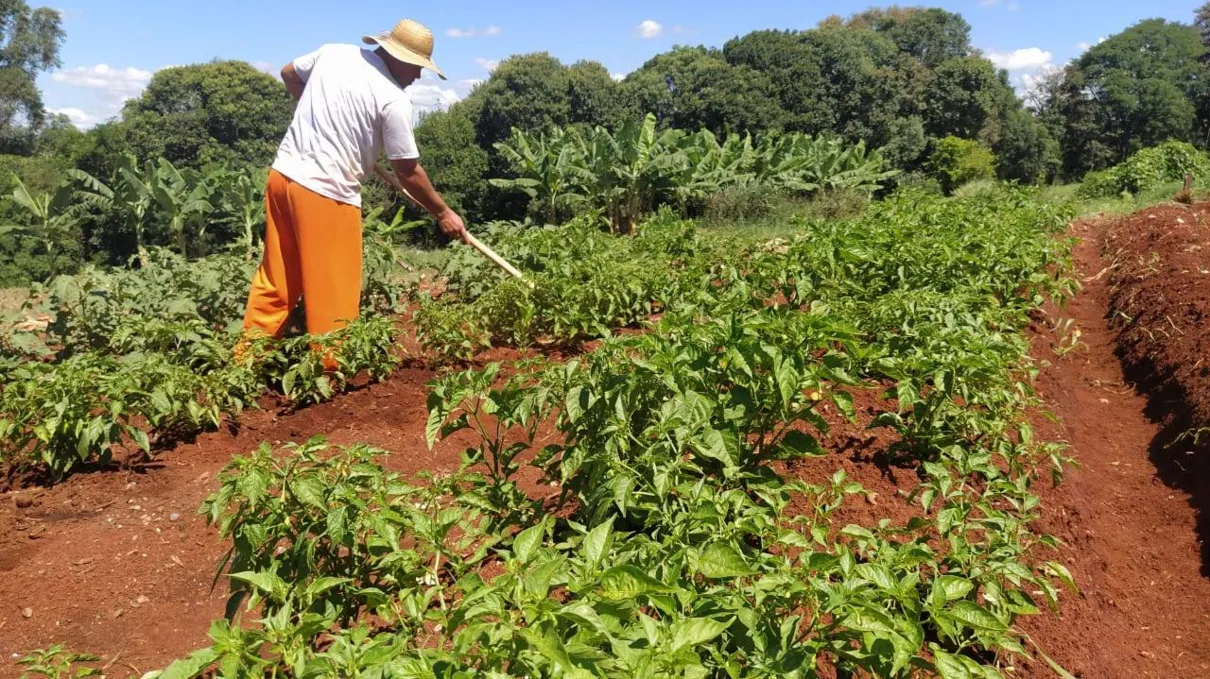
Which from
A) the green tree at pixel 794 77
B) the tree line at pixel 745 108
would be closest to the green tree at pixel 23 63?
the tree line at pixel 745 108

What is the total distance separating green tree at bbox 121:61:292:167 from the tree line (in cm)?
10

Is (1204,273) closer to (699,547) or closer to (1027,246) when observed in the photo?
(1027,246)

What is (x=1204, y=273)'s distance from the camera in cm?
728

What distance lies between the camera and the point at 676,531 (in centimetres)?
222

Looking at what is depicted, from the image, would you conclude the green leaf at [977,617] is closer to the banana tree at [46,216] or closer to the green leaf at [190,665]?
the green leaf at [190,665]

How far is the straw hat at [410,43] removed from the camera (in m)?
4.87

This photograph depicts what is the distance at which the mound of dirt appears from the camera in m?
5.23

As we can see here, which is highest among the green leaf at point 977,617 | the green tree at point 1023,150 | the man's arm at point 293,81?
the green tree at point 1023,150

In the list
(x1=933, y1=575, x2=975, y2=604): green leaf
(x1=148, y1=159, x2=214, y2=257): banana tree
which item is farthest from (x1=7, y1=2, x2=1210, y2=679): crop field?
(x1=148, y1=159, x2=214, y2=257): banana tree

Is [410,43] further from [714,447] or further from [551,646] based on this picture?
[551,646]

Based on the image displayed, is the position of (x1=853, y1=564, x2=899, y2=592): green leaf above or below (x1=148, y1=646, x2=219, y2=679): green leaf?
above

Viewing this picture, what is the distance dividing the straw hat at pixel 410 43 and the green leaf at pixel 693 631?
394 centimetres

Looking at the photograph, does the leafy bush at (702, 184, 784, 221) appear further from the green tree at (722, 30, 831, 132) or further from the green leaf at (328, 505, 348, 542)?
the green leaf at (328, 505, 348, 542)

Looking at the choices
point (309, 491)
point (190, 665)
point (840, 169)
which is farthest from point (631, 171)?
point (190, 665)
